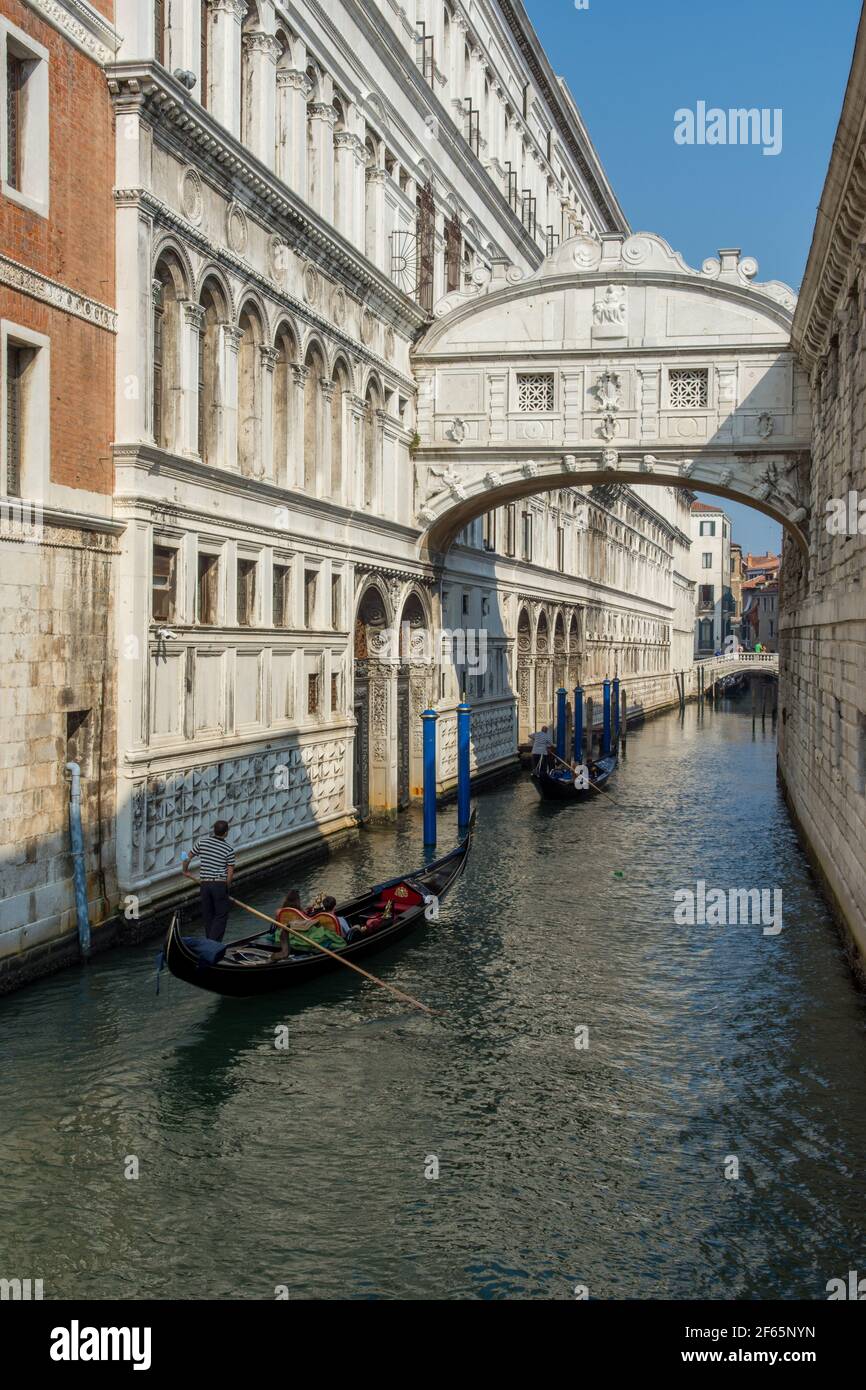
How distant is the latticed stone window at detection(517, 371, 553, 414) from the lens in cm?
2070

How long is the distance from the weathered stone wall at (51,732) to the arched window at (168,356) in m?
1.76

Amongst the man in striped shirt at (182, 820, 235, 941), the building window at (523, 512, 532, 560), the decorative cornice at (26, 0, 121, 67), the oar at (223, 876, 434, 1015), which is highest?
the decorative cornice at (26, 0, 121, 67)

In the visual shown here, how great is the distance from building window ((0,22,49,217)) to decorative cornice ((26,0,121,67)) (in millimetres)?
332

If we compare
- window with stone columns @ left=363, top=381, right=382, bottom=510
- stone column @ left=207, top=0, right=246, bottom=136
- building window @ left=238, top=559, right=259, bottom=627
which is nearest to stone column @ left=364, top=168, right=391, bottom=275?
window with stone columns @ left=363, top=381, right=382, bottom=510

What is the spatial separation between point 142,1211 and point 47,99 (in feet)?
27.1

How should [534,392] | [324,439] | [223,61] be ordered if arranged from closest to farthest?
[223,61]
[324,439]
[534,392]

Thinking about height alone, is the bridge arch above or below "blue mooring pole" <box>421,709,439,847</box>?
above

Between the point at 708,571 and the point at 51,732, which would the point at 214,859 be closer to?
the point at 51,732

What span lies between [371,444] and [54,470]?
908 cm

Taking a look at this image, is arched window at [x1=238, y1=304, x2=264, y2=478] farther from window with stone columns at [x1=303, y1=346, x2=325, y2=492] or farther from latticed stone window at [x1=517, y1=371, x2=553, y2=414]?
latticed stone window at [x1=517, y1=371, x2=553, y2=414]

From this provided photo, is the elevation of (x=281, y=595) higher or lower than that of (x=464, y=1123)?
higher

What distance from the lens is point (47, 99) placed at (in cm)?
1080

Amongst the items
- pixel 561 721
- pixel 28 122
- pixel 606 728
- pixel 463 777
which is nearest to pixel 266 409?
pixel 28 122

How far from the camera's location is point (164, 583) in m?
13.0
